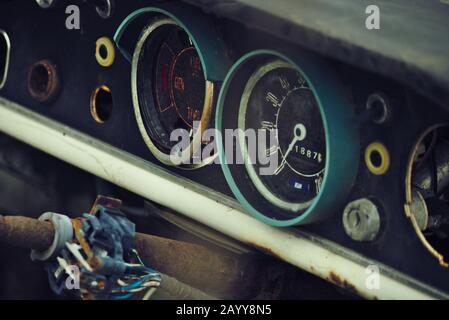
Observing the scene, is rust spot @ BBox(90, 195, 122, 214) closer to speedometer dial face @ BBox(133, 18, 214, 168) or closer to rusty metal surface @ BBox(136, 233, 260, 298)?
rusty metal surface @ BBox(136, 233, 260, 298)

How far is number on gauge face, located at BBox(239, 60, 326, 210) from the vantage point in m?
3.99

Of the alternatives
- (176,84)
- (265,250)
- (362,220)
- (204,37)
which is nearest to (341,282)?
(362,220)

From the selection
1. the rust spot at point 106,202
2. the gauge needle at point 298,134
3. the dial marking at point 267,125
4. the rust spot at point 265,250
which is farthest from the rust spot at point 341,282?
the rust spot at point 106,202

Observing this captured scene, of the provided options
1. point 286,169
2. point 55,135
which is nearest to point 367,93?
point 286,169

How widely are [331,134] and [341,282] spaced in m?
0.60

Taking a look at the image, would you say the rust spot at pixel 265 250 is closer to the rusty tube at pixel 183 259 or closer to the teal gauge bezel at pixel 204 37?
the rusty tube at pixel 183 259

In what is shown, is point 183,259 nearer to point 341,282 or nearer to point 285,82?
point 341,282

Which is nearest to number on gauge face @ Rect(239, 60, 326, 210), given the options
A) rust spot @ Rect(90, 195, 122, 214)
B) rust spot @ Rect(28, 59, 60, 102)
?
rust spot @ Rect(90, 195, 122, 214)

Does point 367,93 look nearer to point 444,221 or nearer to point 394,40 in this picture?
point 394,40

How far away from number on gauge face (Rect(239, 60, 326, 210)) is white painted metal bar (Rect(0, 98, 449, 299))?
17 cm

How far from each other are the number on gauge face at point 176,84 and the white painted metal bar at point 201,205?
213 millimetres

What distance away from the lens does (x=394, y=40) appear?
11.5 ft

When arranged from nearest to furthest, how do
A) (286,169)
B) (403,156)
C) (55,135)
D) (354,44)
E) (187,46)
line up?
1. (354,44)
2. (403,156)
3. (286,169)
4. (187,46)
5. (55,135)

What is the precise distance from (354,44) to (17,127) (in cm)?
238
